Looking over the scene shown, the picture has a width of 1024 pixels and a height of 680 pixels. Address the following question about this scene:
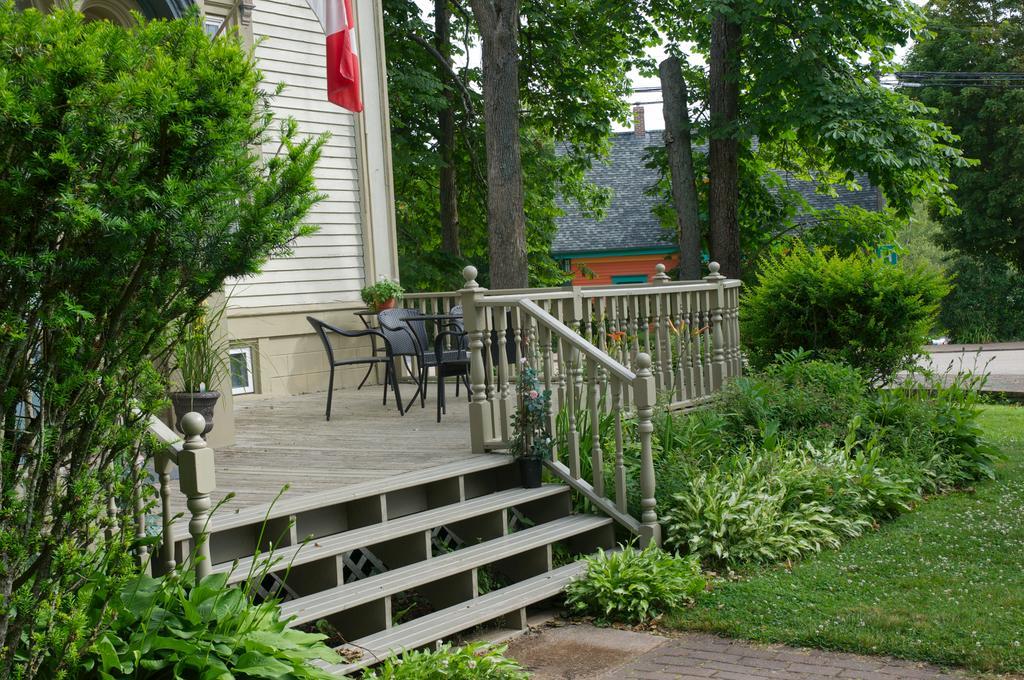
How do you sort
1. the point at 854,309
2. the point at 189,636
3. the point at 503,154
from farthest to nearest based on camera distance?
the point at 503,154 → the point at 854,309 → the point at 189,636

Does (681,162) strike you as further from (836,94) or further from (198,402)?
(198,402)

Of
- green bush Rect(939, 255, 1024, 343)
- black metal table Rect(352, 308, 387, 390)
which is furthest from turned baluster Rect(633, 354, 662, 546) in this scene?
green bush Rect(939, 255, 1024, 343)

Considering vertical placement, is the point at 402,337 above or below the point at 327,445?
above

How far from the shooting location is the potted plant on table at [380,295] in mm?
11266

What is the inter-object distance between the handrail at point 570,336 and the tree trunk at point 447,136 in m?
11.3

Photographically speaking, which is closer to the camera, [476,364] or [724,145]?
[476,364]

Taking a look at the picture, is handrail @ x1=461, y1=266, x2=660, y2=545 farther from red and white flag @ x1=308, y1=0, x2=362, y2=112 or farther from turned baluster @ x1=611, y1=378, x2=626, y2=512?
red and white flag @ x1=308, y1=0, x2=362, y2=112

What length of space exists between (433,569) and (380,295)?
241 inches

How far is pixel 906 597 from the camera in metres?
5.61

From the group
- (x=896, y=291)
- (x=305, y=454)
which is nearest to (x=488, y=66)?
(x=896, y=291)

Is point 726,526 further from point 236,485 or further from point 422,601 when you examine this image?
point 236,485

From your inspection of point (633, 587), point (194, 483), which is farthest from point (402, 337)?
point (194, 483)

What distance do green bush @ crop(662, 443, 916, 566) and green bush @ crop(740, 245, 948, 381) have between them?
235 cm

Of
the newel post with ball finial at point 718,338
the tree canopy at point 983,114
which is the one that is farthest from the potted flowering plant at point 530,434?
the tree canopy at point 983,114
